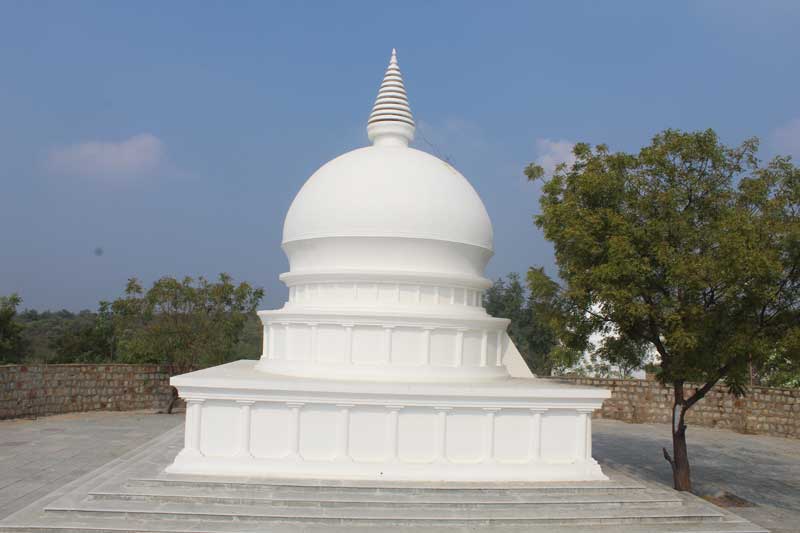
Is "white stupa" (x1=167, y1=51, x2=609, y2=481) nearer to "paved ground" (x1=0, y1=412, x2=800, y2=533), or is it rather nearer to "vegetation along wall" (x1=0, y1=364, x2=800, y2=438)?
"paved ground" (x1=0, y1=412, x2=800, y2=533)

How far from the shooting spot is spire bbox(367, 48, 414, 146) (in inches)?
769

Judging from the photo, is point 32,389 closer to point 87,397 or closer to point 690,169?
point 87,397

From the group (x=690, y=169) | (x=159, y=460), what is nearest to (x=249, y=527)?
(x=159, y=460)

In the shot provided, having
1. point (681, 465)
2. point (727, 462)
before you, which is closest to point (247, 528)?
point (681, 465)

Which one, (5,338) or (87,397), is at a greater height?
(5,338)

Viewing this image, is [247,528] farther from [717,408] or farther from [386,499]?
[717,408]

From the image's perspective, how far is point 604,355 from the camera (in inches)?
628

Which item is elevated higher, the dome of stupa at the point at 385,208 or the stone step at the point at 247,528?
the dome of stupa at the point at 385,208

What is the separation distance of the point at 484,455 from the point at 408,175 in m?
7.28

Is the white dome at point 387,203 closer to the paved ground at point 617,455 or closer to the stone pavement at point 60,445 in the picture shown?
the paved ground at point 617,455

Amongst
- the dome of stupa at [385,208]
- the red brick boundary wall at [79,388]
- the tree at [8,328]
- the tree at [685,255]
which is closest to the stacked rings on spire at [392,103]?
the dome of stupa at [385,208]

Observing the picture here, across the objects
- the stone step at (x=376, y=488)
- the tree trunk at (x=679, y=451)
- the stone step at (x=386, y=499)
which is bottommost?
the stone step at (x=386, y=499)

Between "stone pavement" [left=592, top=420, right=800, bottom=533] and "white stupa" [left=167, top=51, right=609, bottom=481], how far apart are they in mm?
3677

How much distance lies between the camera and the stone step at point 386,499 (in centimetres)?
1214
